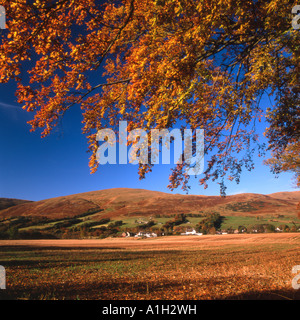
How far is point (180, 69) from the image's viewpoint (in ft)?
17.2

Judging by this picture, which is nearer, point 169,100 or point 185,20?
point 169,100

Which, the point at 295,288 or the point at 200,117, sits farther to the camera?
the point at 200,117

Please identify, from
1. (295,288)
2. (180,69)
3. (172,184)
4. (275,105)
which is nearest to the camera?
(295,288)

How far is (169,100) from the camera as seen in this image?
6.08 metres

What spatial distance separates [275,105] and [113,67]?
27.5 ft

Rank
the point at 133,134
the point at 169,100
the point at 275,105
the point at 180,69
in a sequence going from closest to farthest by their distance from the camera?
the point at 180,69
the point at 169,100
the point at 133,134
the point at 275,105

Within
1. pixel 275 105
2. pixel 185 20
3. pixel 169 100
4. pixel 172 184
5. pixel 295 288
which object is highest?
pixel 185 20
